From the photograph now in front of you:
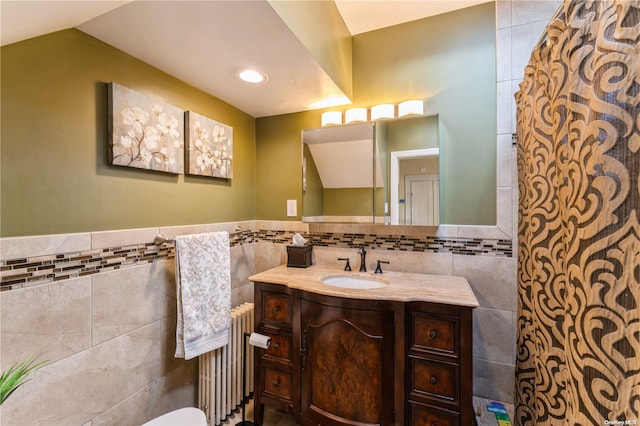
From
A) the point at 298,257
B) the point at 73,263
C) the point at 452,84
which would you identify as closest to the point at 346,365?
the point at 298,257

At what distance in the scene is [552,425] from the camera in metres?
0.87

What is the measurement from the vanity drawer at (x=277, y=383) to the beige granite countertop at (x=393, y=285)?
0.54m

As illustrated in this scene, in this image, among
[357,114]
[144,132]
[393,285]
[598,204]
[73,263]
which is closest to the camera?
[598,204]

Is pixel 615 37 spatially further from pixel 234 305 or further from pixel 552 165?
pixel 234 305

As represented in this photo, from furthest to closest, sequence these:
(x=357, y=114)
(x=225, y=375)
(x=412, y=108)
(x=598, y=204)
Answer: (x=357, y=114)
(x=412, y=108)
(x=225, y=375)
(x=598, y=204)

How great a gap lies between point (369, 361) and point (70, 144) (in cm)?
168

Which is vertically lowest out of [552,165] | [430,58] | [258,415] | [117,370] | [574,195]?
[258,415]

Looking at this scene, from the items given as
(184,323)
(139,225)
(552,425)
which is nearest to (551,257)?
(552,425)

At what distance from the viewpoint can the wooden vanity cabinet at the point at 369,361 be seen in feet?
4.00

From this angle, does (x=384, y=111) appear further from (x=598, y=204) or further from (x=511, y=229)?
(x=598, y=204)

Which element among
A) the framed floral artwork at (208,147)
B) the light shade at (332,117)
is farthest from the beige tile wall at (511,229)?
the framed floral artwork at (208,147)

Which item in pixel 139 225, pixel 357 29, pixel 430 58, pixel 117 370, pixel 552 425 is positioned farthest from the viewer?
pixel 357 29

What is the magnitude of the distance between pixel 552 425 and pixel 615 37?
45.0 inches

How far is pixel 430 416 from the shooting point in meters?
1.24
